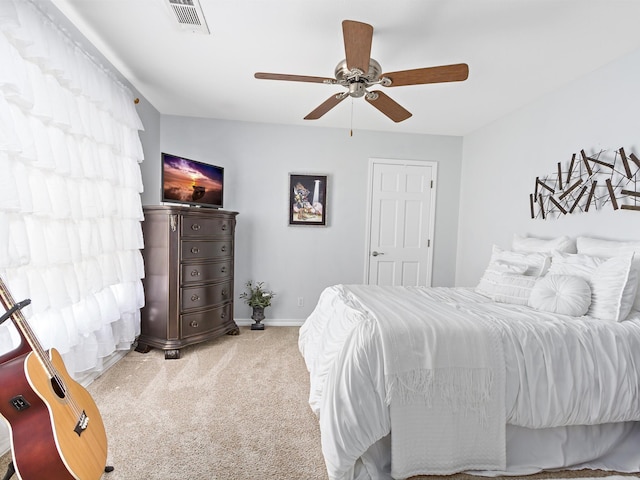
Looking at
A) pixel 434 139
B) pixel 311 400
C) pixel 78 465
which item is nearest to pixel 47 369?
pixel 78 465

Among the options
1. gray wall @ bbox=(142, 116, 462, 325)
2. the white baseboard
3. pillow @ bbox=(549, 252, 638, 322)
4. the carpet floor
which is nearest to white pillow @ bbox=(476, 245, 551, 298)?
pillow @ bbox=(549, 252, 638, 322)

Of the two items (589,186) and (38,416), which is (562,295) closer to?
(589,186)

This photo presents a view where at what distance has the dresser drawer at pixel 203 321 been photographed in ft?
9.41

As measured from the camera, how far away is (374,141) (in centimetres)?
390

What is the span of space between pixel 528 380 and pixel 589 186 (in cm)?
171

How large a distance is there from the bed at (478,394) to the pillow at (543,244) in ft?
2.31

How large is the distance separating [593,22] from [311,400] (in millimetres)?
2726

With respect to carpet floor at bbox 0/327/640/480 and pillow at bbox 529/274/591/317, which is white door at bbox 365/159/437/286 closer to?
carpet floor at bbox 0/327/640/480

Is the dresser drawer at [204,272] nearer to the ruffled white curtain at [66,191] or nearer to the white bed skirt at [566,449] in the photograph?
the ruffled white curtain at [66,191]

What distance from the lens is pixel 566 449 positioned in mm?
1641

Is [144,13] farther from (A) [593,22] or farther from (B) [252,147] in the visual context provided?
(A) [593,22]

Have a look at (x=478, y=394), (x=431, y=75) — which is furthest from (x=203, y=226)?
(x=478, y=394)

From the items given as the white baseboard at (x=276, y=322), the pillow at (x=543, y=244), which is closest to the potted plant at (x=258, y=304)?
the white baseboard at (x=276, y=322)

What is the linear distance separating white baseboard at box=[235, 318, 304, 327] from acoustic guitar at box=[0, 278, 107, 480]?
2560mm
